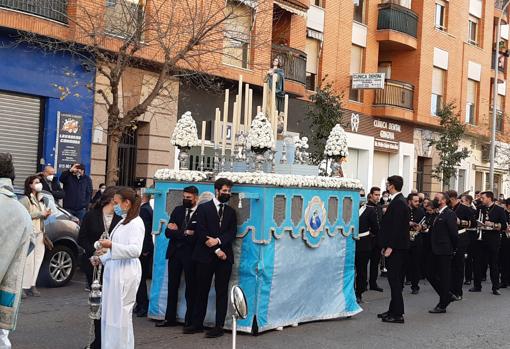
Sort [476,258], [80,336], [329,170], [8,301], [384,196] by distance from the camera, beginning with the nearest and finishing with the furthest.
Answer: [8,301], [80,336], [329,170], [476,258], [384,196]

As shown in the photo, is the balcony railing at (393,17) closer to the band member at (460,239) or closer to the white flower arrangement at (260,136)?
the band member at (460,239)

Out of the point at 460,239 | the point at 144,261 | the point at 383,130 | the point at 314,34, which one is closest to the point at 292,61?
the point at 314,34

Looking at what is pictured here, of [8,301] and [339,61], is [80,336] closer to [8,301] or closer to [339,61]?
[8,301]

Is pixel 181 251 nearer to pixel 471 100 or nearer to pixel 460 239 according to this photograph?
pixel 460 239

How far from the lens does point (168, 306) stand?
31.4 ft

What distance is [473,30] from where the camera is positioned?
120ft

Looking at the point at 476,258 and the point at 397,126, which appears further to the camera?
the point at 397,126

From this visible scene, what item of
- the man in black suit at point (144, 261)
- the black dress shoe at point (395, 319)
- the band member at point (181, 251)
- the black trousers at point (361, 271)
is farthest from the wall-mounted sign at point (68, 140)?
the black dress shoe at point (395, 319)

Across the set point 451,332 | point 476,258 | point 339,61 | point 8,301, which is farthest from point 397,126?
point 8,301

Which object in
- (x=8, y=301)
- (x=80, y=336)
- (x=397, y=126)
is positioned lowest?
(x=80, y=336)

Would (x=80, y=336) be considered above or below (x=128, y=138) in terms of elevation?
below

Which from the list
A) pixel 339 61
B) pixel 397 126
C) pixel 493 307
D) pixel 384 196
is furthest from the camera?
pixel 397 126

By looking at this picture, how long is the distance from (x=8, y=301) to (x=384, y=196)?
14.7 metres

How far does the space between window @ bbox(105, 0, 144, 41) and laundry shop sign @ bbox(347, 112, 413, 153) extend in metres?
12.6
